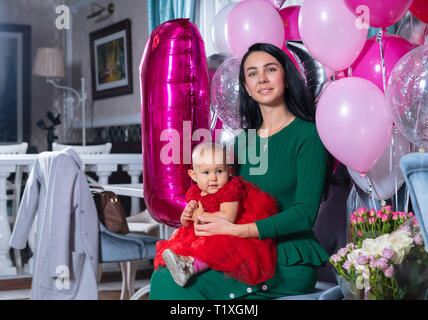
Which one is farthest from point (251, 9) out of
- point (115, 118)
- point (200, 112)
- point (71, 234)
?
point (115, 118)

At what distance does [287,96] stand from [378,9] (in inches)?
12.5

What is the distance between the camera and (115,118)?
4.77 m

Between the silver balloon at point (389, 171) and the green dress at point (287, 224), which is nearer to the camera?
the green dress at point (287, 224)

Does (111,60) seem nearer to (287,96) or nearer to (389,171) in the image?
(287,96)

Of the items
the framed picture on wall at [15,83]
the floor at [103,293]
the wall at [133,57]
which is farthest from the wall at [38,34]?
the floor at [103,293]

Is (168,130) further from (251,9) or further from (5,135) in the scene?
(5,135)

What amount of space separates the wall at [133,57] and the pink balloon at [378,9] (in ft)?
10.2

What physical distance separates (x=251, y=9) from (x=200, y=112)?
1.29 ft

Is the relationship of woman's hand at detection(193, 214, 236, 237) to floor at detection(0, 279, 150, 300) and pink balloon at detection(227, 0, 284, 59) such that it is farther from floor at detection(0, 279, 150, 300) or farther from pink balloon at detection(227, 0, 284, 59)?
floor at detection(0, 279, 150, 300)

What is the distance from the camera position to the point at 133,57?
178 inches

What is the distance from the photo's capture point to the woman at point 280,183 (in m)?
1.27

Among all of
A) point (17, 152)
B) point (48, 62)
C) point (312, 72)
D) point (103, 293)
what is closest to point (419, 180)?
point (312, 72)

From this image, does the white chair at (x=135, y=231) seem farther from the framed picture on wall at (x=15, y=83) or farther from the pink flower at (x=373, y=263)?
the framed picture on wall at (x=15, y=83)
